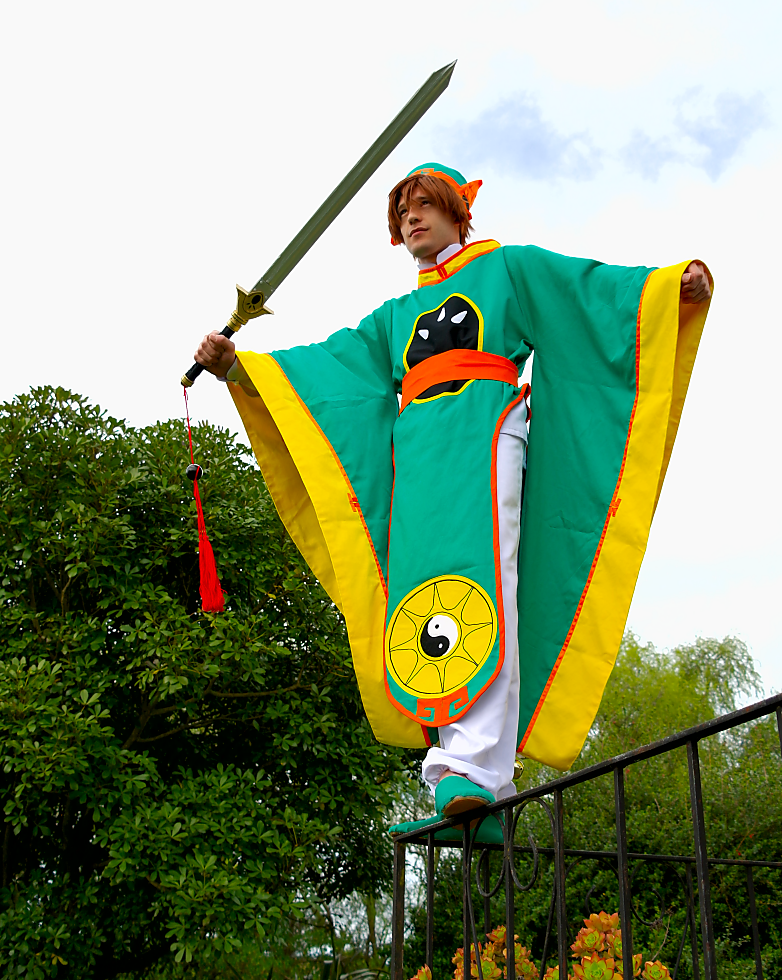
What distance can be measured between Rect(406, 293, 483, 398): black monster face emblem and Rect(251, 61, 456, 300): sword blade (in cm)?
45

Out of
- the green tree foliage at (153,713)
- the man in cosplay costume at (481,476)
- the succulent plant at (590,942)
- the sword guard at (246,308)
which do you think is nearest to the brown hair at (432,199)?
the man in cosplay costume at (481,476)

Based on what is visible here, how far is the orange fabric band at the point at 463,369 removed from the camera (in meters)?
2.44

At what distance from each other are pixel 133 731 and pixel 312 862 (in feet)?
4.42

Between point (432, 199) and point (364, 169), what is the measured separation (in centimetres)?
25

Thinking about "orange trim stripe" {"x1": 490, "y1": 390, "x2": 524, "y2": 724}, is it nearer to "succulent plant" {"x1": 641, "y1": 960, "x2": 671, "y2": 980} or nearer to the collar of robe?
the collar of robe

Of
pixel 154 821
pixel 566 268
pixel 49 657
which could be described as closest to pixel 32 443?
pixel 49 657

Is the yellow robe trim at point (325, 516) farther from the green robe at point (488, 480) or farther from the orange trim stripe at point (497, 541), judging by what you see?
the orange trim stripe at point (497, 541)

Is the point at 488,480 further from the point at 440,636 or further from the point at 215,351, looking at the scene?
the point at 215,351

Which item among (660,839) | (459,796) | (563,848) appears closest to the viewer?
(563,848)

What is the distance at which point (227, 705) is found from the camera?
5938mm

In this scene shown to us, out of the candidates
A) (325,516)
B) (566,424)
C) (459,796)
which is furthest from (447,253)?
(459,796)

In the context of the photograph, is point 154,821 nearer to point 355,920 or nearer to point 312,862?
point 312,862

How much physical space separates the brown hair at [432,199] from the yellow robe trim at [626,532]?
0.66 m

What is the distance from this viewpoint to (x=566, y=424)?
8.12ft
